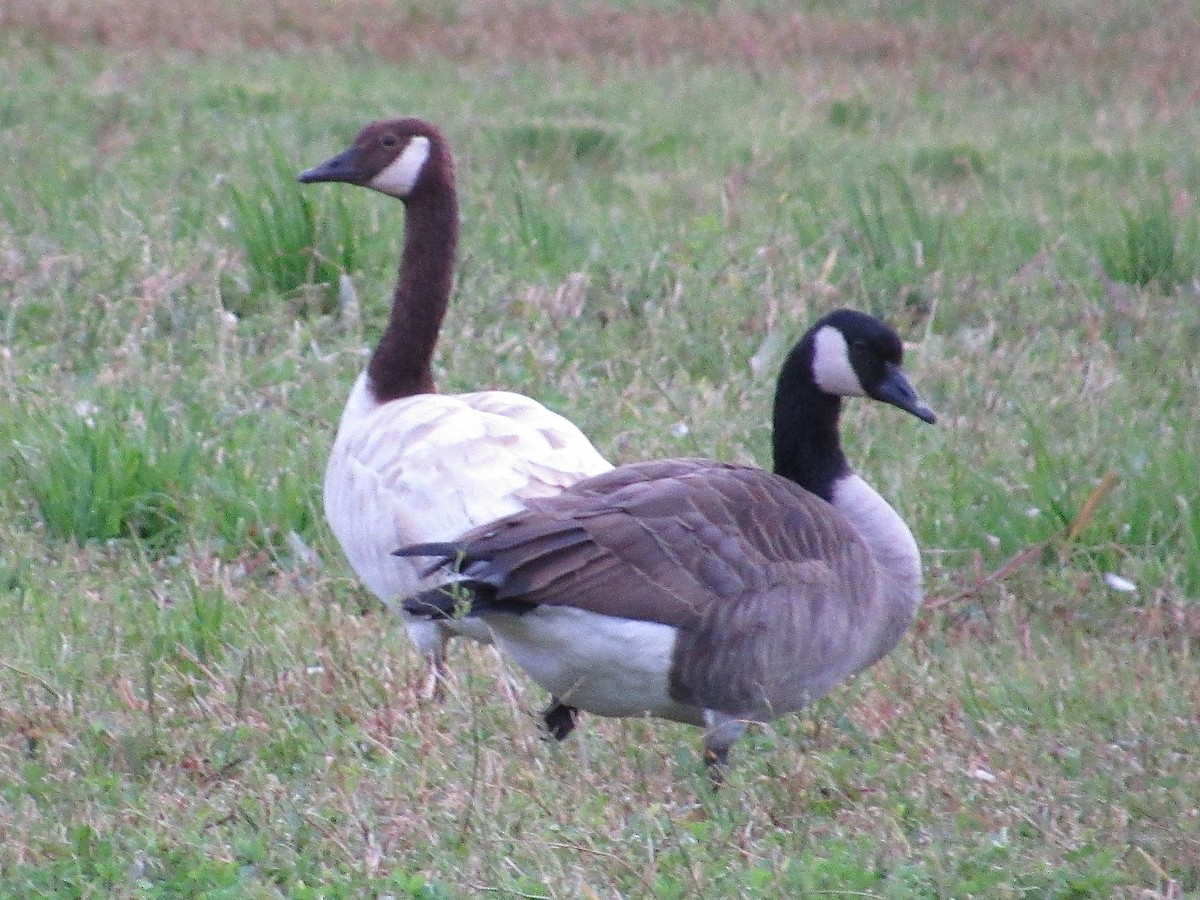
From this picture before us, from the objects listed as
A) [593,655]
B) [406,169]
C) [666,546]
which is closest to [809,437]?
[666,546]

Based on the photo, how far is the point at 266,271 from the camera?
7.47 m

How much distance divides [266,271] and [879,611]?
378 centimetres

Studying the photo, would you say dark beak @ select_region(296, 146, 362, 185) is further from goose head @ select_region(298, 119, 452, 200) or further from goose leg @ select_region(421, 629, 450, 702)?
goose leg @ select_region(421, 629, 450, 702)

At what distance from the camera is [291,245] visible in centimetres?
746

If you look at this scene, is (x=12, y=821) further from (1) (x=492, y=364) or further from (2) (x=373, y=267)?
(2) (x=373, y=267)

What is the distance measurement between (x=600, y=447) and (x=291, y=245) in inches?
74.7

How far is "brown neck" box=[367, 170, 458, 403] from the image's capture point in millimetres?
5613

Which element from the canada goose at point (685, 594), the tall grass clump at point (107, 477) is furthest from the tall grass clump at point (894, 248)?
the canada goose at point (685, 594)

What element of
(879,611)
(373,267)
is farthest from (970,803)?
(373,267)

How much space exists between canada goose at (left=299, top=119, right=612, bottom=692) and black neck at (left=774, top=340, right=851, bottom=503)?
0.50m

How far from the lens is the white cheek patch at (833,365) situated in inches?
187

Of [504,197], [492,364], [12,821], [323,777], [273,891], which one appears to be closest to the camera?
[273,891]

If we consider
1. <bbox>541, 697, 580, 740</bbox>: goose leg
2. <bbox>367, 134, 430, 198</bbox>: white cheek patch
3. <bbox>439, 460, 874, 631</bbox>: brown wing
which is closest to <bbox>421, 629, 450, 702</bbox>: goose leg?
<bbox>541, 697, 580, 740</bbox>: goose leg

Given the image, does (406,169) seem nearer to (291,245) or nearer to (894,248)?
(291,245)
